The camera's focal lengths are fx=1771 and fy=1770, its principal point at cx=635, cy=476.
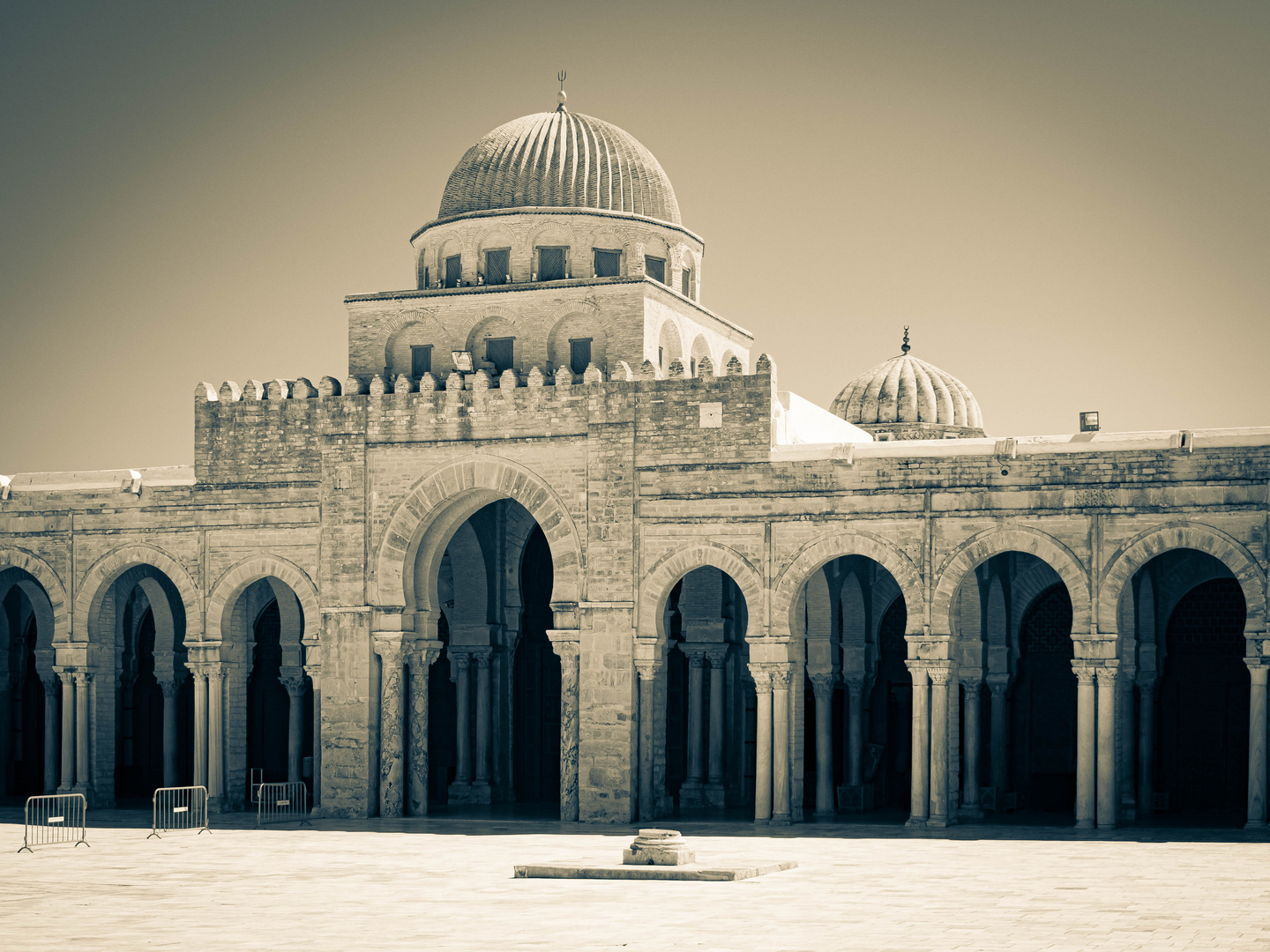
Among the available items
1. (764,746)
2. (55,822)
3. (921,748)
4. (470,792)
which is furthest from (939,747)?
(55,822)

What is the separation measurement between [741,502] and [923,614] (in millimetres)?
3355

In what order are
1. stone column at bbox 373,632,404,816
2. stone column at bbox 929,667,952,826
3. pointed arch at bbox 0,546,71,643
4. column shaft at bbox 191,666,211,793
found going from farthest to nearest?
1. pointed arch at bbox 0,546,71,643
2. column shaft at bbox 191,666,211,793
3. stone column at bbox 373,632,404,816
4. stone column at bbox 929,667,952,826

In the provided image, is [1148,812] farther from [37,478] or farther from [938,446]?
[37,478]

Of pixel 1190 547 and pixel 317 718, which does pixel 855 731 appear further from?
pixel 317 718

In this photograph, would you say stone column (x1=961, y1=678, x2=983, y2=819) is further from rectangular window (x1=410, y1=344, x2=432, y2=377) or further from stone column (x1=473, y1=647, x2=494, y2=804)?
rectangular window (x1=410, y1=344, x2=432, y2=377)

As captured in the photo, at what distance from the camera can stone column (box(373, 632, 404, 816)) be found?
29.2 m

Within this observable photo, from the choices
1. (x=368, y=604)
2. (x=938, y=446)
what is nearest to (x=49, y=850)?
(x=368, y=604)

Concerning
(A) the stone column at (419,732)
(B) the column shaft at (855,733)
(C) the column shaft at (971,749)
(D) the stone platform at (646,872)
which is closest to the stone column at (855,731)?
(B) the column shaft at (855,733)

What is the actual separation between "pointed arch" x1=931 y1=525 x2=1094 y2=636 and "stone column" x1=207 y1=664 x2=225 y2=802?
12.5 metres

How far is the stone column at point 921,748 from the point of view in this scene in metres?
26.5

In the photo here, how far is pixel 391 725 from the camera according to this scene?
29375 millimetres

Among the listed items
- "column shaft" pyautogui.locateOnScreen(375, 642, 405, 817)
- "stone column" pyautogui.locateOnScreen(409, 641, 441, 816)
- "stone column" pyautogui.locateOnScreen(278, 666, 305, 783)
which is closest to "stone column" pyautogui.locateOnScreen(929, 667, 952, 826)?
"stone column" pyautogui.locateOnScreen(409, 641, 441, 816)

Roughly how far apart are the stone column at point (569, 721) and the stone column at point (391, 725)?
9.24 ft

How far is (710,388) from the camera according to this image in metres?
Result: 28.2
